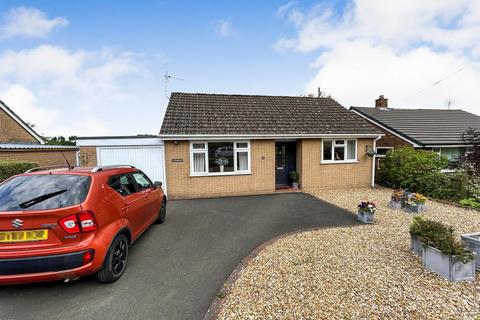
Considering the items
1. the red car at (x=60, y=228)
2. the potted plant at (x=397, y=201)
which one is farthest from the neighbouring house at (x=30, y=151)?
the potted plant at (x=397, y=201)

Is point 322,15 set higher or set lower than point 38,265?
higher

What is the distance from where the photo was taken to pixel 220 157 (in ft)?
28.5

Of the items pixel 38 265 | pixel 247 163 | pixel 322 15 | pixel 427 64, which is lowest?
pixel 38 265

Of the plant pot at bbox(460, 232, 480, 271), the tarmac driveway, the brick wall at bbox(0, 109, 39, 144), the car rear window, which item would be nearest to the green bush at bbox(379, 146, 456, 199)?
the tarmac driveway

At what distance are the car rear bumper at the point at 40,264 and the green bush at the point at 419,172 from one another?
1053 centimetres

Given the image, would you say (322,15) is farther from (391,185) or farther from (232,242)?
(232,242)

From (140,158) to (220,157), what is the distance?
309 centimetres

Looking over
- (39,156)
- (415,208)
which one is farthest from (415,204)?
(39,156)

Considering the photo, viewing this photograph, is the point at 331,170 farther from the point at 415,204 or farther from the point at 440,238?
the point at 440,238

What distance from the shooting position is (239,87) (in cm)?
1529

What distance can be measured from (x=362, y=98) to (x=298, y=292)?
2541cm

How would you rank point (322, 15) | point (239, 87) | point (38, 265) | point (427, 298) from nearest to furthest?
point (38, 265) < point (427, 298) < point (322, 15) < point (239, 87)

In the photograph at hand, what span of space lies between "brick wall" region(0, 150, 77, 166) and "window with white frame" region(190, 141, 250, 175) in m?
4.93

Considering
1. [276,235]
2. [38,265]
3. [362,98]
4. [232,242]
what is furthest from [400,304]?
[362,98]
